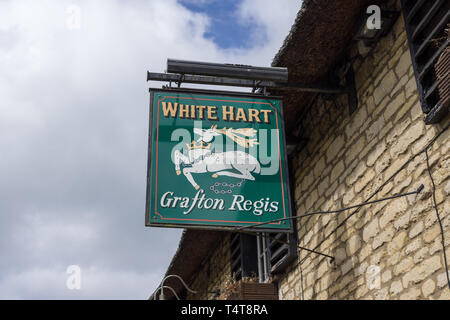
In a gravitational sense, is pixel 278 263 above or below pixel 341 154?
below

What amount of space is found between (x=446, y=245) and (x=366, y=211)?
4.83 feet

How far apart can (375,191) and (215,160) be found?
160 centimetres

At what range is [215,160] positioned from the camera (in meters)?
6.41

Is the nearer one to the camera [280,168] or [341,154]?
[280,168]

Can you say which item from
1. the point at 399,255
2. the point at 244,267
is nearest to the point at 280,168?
the point at 399,255

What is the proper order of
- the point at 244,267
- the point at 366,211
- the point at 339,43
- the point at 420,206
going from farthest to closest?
the point at 244,267
the point at 339,43
the point at 366,211
the point at 420,206

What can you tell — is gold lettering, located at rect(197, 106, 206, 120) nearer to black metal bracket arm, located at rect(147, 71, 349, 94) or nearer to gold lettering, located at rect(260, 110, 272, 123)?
black metal bracket arm, located at rect(147, 71, 349, 94)

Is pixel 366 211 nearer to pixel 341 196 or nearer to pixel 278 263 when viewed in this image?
pixel 341 196

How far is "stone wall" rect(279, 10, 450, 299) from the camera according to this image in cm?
552

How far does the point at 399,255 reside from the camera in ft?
19.3

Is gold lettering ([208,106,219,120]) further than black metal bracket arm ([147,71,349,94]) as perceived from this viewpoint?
No

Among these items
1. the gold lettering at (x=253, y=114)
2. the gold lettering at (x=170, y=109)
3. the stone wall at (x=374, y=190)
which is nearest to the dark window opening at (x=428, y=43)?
the stone wall at (x=374, y=190)

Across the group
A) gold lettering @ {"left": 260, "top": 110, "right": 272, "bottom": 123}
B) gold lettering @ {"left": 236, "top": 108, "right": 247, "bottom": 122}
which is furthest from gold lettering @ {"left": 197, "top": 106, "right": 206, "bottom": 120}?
gold lettering @ {"left": 260, "top": 110, "right": 272, "bottom": 123}

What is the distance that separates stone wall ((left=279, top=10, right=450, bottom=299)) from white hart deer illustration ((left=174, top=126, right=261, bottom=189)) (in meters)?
1.21
